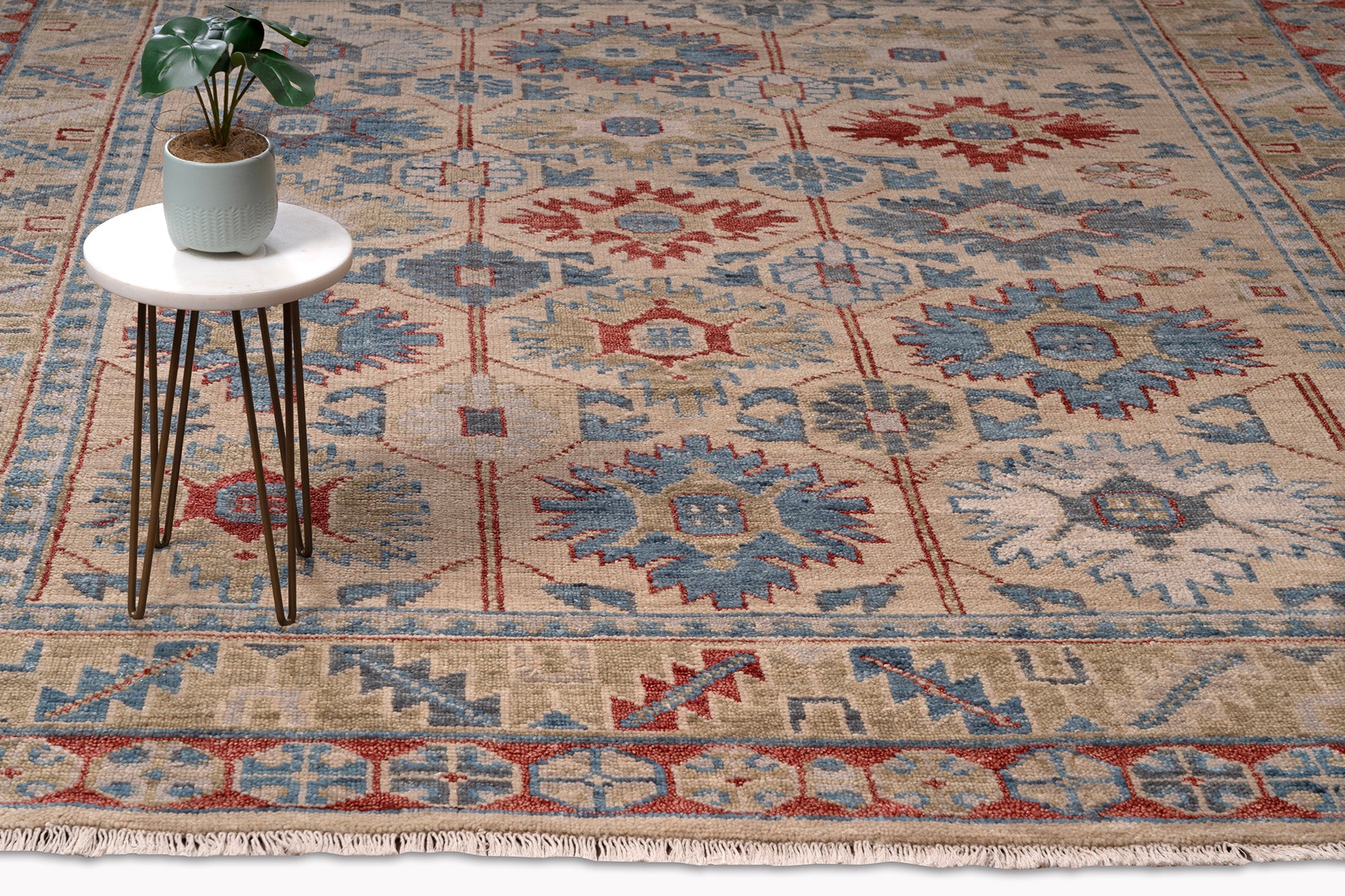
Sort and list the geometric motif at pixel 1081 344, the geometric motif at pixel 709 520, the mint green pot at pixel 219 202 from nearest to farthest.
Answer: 1. the mint green pot at pixel 219 202
2. the geometric motif at pixel 709 520
3. the geometric motif at pixel 1081 344

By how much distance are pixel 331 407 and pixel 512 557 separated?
2.11 ft

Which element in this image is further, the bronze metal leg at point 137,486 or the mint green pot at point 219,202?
the bronze metal leg at point 137,486

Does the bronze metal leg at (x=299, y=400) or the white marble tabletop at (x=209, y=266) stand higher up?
the white marble tabletop at (x=209, y=266)

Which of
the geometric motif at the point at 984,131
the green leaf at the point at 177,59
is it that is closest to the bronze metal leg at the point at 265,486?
the green leaf at the point at 177,59

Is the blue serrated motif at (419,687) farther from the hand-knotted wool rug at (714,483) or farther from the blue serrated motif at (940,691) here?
the blue serrated motif at (940,691)

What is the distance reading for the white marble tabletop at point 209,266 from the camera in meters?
2.05

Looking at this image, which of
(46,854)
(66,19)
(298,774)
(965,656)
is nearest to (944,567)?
(965,656)

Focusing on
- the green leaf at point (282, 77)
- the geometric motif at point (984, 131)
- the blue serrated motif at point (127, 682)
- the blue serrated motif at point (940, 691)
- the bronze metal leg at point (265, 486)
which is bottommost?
the blue serrated motif at point (940, 691)

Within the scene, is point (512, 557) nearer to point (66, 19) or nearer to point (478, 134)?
point (478, 134)

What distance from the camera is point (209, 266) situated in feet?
6.95

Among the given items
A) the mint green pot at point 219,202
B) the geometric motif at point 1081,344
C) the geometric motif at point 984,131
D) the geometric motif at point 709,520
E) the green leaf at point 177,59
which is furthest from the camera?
the geometric motif at point 984,131

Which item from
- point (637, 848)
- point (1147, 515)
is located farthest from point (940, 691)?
point (1147, 515)

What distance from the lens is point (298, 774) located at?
213cm

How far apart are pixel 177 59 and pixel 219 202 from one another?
206 mm
